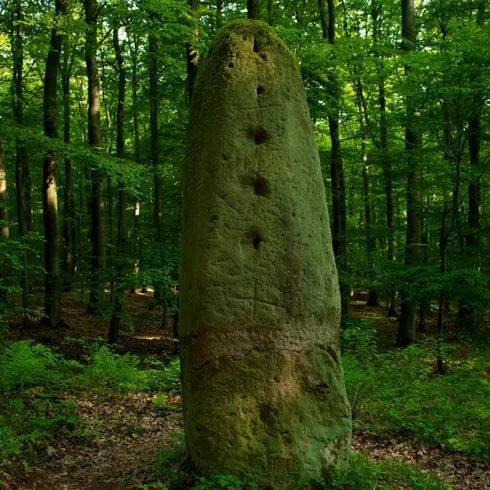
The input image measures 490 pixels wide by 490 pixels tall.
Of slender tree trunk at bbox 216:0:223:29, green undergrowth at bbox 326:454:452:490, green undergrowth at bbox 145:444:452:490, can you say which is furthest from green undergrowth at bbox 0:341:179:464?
slender tree trunk at bbox 216:0:223:29

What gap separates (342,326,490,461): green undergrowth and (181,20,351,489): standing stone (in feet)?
8.00

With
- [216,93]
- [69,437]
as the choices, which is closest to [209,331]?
[216,93]

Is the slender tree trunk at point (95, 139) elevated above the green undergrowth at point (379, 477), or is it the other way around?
the slender tree trunk at point (95, 139)

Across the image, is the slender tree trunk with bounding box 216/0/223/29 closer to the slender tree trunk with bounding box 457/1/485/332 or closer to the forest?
the forest

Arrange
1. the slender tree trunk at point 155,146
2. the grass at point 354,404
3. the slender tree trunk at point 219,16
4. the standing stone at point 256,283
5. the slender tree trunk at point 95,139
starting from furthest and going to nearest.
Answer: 1. the slender tree trunk at point 219,16
2. the slender tree trunk at point 155,146
3. the slender tree trunk at point 95,139
4. the grass at point 354,404
5. the standing stone at point 256,283

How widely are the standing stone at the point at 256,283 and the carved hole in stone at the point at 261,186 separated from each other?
0.03ft

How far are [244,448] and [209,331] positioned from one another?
110cm

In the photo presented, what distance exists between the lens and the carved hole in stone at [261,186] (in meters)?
4.81

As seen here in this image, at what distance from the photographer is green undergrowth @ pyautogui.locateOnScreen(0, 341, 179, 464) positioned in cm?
576

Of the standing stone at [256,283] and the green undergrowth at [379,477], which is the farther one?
the green undergrowth at [379,477]

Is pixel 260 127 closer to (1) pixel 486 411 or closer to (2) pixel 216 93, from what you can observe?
(2) pixel 216 93

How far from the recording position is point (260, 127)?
4.89m

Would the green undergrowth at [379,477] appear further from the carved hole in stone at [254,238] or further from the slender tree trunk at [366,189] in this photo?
the slender tree trunk at [366,189]

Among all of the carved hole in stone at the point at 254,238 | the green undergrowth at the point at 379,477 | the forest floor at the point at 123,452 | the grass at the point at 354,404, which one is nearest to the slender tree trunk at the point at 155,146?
the grass at the point at 354,404
